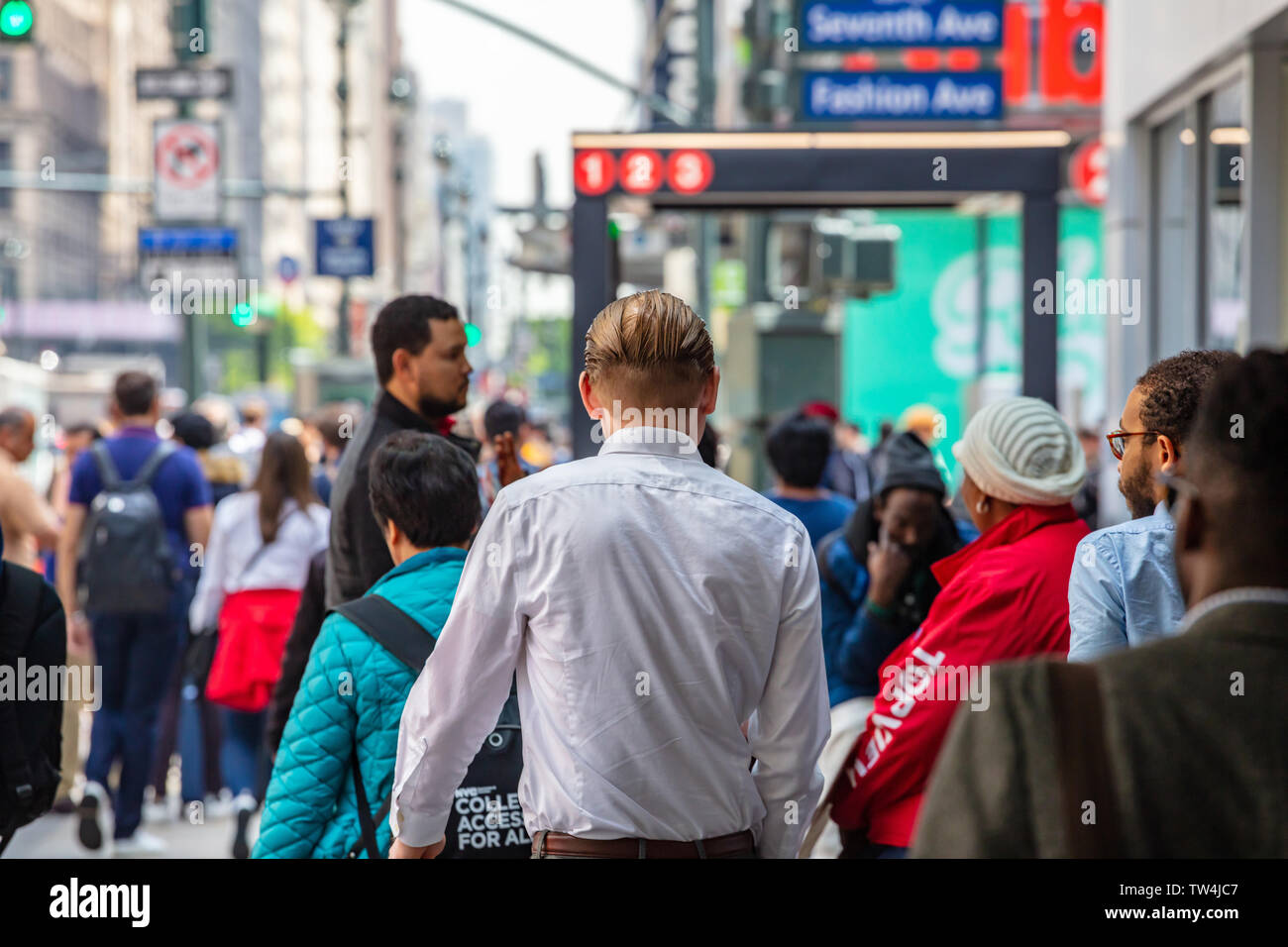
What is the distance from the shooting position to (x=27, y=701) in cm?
387

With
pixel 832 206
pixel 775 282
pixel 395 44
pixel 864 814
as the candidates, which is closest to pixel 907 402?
pixel 775 282

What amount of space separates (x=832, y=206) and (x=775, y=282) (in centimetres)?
790

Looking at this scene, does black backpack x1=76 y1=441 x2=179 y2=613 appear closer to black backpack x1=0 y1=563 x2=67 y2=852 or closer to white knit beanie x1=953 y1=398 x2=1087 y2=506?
black backpack x1=0 y1=563 x2=67 y2=852

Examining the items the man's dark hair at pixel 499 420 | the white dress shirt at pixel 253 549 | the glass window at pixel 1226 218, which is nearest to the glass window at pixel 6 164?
the man's dark hair at pixel 499 420

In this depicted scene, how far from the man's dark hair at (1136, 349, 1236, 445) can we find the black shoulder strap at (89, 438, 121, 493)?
602cm

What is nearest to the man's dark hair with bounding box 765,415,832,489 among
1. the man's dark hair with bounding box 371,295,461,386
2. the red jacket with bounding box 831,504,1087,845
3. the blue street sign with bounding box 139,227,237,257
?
the man's dark hair with bounding box 371,295,461,386

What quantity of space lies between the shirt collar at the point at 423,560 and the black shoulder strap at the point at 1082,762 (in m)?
2.35

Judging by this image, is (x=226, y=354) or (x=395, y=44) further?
(x=395, y=44)

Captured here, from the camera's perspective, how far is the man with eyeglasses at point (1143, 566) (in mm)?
3061

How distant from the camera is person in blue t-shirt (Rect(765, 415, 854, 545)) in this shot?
6.66 meters
